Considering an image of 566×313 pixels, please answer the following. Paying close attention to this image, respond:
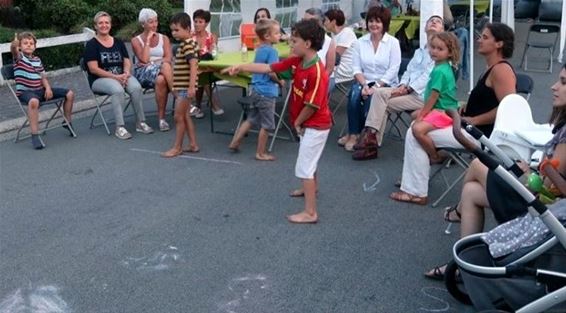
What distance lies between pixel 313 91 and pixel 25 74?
3.89m

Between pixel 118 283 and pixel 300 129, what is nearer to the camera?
pixel 118 283

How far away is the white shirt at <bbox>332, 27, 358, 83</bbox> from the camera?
7348mm

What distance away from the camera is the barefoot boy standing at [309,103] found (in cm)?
441

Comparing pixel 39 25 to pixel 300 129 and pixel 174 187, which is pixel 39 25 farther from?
pixel 300 129

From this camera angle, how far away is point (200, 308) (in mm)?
3461

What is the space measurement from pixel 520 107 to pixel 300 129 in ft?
5.02

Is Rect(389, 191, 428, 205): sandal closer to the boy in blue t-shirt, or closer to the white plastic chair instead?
the white plastic chair

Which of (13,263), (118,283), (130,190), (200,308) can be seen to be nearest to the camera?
(200,308)

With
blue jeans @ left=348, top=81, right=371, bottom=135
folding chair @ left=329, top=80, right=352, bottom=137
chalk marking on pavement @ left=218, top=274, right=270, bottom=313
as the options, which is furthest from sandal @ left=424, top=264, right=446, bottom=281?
folding chair @ left=329, top=80, right=352, bottom=137

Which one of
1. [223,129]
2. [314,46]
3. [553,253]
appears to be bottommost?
[223,129]

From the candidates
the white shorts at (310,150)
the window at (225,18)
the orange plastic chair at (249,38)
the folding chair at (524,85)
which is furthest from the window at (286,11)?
the white shorts at (310,150)

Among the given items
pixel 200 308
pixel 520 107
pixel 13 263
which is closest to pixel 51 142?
pixel 13 263

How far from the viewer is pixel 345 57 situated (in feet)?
24.2

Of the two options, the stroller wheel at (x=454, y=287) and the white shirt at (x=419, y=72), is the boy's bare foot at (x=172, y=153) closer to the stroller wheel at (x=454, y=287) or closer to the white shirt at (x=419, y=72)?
the white shirt at (x=419, y=72)
